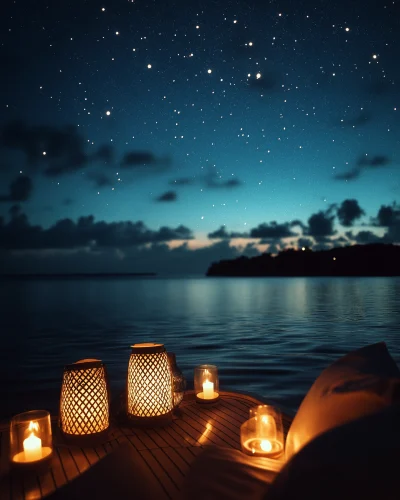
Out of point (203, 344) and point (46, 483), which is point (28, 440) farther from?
point (203, 344)

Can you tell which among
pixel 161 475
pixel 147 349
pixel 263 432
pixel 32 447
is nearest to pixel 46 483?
pixel 32 447

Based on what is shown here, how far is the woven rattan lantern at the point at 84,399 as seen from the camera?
217 cm

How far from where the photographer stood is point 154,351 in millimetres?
2410

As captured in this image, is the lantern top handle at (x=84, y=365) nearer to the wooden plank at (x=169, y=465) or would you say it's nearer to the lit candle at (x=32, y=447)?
the lit candle at (x=32, y=447)

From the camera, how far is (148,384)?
7.91ft

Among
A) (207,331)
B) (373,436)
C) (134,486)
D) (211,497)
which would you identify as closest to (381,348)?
(373,436)

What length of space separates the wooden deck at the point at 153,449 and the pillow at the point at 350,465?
702mm

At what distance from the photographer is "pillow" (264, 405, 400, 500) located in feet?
3.34

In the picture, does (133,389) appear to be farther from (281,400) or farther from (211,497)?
(281,400)

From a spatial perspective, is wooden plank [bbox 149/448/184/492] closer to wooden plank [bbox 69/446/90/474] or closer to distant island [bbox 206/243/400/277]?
wooden plank [bbox 69/446/90/474]

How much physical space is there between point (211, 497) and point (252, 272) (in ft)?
513

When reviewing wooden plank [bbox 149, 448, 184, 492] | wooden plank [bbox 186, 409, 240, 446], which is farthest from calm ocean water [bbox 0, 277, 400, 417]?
wooden plank [bbox 149, 448, 184, 492]

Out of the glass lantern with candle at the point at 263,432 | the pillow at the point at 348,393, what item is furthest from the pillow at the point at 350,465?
the glass lantern with candle at the point at 263,432

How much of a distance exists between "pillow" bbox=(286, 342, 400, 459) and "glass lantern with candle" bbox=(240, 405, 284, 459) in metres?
0.36
